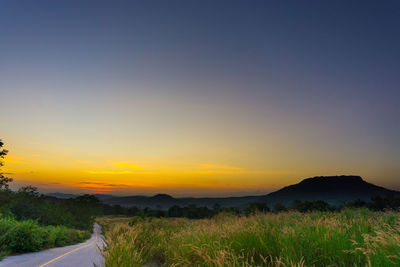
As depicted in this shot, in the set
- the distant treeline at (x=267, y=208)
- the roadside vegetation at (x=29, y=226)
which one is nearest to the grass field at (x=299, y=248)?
the distant treeline at (x=267, y=208)

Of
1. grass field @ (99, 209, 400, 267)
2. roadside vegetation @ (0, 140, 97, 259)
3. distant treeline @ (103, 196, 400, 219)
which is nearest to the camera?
grass field @ (99, 209, 400, 267)

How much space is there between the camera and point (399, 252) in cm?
525

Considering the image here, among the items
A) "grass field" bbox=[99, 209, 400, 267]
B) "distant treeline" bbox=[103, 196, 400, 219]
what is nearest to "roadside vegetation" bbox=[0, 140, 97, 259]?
"distant treeline" bbox=[103, 196, 400, 219]

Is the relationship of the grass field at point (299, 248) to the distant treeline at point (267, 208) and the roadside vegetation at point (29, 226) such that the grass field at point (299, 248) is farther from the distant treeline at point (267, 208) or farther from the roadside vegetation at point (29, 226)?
the roadside vegetation at point (29, 226)

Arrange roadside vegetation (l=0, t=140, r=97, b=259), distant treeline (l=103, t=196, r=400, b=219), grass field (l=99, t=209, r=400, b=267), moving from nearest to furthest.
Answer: grass field (l=99, t=209, r=400, b=267) < roadside vegetation (l=0, t=140, r=97, b=259) < distant treeline (l=103, t=196, r=400, b=219)

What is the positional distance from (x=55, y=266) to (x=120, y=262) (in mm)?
9903

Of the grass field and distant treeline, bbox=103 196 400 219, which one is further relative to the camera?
distant treeline, bbox=103 196 400 219

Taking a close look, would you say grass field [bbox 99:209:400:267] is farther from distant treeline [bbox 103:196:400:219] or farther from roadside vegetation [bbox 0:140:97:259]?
roadside vegetation [bbox 0:140:97:259]

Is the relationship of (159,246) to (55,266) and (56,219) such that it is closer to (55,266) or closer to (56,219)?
(55,266)

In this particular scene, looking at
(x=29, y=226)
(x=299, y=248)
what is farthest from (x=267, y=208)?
(x=299, y=248)

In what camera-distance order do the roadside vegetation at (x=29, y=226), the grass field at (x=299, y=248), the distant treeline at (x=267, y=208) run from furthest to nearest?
the distant treeline at (x=267, y=208) < the roadside vegetation at (x=29, y=226) < the grass field at (x=299, y=248)

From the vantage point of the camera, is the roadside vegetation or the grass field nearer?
the grass field

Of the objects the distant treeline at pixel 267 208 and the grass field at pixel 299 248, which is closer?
the grass field at pixel 299 248

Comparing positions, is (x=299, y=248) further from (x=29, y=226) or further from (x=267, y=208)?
(x=267, y=208)
